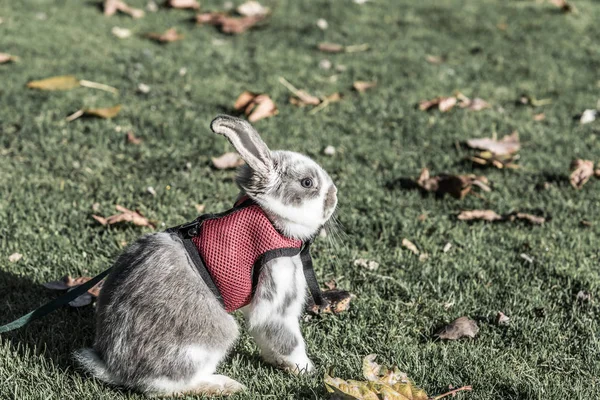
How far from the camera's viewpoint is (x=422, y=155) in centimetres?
587

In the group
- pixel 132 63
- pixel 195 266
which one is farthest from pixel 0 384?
pixel 132 63

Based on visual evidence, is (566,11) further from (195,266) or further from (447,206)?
(195,266)

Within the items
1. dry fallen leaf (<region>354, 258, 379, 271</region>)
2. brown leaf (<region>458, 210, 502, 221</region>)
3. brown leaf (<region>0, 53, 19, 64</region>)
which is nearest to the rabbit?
dry fallen leaf (<region>354, 258, 379, 271</region>)

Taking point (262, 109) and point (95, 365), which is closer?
point (95, 365)

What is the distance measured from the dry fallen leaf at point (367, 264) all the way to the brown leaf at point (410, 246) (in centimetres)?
31

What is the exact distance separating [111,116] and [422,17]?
453 centimetres

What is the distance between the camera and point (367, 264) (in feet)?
14.4

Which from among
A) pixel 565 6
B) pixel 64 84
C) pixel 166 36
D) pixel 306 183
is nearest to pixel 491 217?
pixel 306 183

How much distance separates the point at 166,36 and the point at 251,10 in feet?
4.46

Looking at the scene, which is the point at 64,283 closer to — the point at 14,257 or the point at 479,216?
the point at 14,257

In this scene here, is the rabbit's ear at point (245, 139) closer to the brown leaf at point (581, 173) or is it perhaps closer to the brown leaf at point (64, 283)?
the brown leaf at point (64, 283)

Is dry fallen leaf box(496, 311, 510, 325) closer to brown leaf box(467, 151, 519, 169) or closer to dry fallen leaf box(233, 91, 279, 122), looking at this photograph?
brown leaf box(467, 151, 519, 169)

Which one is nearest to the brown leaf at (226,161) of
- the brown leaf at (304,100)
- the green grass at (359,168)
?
the green grass at (359,168)

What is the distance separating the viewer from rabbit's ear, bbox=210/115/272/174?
9.89 feet
